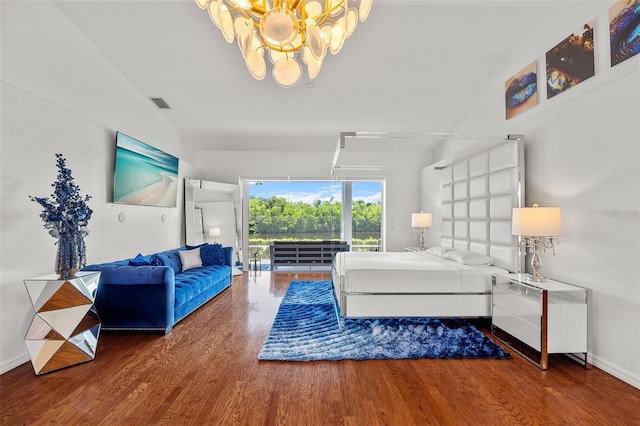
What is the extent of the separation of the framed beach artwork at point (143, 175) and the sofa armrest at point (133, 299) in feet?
3.78

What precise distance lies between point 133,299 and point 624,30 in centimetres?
498

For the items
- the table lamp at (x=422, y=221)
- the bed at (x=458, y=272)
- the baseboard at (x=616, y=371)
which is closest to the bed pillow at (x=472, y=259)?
the bed at (x=458, y=272)

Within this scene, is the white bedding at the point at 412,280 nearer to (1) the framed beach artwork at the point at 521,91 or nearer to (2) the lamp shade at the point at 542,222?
(2) the lamp shade at the point at 542,222

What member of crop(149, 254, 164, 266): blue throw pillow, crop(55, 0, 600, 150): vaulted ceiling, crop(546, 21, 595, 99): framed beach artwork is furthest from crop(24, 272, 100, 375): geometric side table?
crop(546, 21, 595, 99): framed beach artwork

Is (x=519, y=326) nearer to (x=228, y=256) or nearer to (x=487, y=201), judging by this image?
(x=487, y=201)

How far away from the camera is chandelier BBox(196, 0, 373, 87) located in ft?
5.81

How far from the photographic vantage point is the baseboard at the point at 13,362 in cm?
245

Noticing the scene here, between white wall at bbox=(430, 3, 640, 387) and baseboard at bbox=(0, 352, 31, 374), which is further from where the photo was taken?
baseboard at bbox=(0, 352, 31, 374)

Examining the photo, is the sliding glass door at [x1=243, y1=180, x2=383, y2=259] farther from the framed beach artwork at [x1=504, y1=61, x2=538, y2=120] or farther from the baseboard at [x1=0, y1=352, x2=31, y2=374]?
the baseboard at [x1=0, y1=352, x2=31, y2=374]

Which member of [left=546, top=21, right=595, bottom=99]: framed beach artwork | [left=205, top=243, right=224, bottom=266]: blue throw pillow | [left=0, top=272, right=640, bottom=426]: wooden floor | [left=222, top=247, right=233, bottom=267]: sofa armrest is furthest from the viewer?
[left=222, top=247, right=233, bottom=267]: sofa armrest

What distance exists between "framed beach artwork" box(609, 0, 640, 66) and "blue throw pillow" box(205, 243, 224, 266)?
5.33m

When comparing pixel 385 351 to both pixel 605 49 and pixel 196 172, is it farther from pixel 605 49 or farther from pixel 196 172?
pixel 196 172

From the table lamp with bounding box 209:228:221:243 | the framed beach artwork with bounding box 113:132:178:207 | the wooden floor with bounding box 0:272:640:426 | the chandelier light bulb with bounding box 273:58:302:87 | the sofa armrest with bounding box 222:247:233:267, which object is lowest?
the wooden floor with bounding box 0:272:640:426

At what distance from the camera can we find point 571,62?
9.24ft
